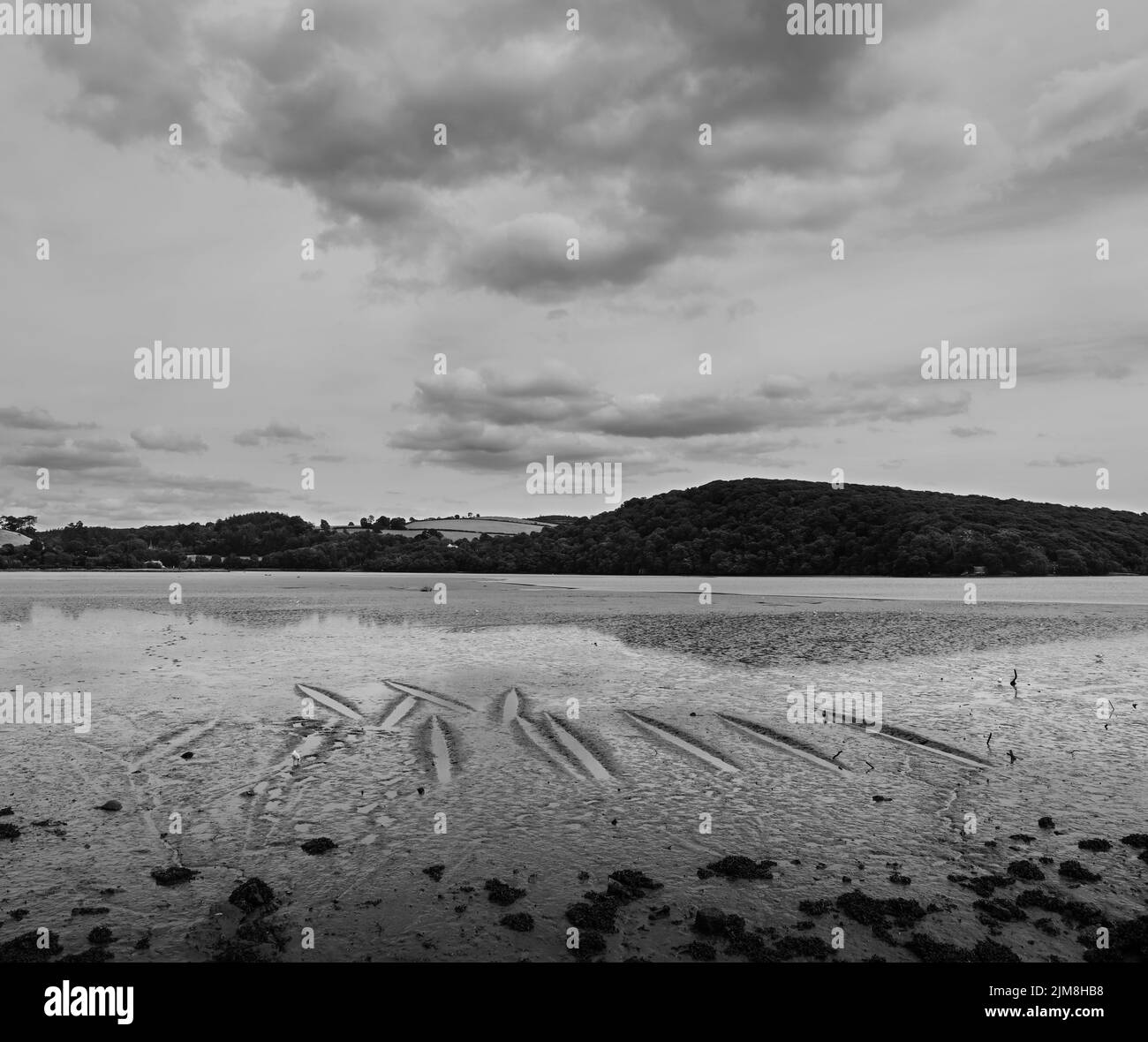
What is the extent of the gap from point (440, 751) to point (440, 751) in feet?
0.26

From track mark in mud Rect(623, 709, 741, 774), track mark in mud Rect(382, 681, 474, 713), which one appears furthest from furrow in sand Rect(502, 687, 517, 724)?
track mark in mud Rect(623, 709, 741, 774)

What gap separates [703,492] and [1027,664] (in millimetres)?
158958

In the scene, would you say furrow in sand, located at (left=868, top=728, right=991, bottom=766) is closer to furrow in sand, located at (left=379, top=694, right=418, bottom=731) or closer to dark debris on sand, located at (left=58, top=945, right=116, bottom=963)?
furrow in sand, located at (left=379, top=694, right=418, bottom=731)

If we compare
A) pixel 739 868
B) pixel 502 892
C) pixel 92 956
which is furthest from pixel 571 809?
pixel 92 956

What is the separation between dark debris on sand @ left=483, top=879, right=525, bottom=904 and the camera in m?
9.35

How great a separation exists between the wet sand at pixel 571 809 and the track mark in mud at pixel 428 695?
267 mm

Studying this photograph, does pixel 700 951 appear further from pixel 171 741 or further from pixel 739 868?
pixel 171 741

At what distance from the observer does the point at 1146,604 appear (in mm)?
61844

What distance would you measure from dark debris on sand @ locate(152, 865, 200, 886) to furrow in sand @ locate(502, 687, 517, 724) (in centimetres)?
998

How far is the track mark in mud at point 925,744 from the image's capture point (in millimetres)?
15547
